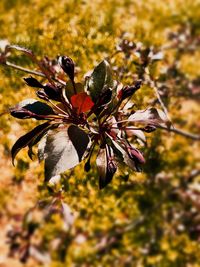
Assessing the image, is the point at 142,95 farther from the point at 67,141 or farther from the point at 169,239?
the point at 169,239

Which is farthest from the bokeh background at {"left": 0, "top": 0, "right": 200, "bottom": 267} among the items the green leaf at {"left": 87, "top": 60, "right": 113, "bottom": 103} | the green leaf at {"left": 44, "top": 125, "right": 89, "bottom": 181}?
the green leaf at {"left": 44, "top": 125, "right": 89, "bottom": 181}

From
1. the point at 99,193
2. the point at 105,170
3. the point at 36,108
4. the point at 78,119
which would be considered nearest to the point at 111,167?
the point at 105,170

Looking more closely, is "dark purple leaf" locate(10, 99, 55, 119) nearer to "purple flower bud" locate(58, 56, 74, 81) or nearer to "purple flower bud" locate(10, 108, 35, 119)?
"purple flower bud" locate(10, 108, 35, 119)

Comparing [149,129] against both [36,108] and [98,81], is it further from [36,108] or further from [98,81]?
[36,108]

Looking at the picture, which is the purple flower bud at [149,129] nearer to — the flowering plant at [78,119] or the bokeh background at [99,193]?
the flowering plant at [78,119]

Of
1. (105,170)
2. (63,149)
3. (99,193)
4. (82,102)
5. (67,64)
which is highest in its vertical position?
(67,64)

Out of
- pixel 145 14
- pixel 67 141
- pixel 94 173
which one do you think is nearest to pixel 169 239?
pixel 94 173
